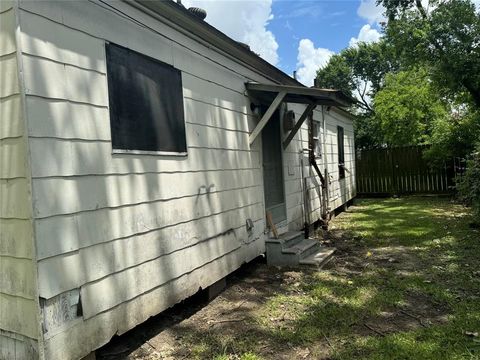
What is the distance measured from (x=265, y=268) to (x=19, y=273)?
12.1 ft

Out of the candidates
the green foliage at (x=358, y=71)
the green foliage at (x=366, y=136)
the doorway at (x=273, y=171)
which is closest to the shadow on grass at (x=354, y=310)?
the doorway at (x=273, y=171)

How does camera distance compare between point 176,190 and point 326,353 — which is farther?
point 176,190

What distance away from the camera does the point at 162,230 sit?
137 inches

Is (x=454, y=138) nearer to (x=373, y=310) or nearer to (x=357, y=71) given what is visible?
(x=373, y=310)

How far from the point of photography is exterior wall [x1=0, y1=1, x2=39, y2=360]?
2330mm

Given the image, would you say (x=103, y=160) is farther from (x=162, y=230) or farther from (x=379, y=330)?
(x=379, y=330)

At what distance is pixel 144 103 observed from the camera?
10.9 ft

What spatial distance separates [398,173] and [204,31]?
40.3ft

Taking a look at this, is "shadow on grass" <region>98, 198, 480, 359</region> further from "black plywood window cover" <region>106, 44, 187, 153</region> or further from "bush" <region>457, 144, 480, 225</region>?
"black plywood window cover" <region>106, 44, 187, 153</region>

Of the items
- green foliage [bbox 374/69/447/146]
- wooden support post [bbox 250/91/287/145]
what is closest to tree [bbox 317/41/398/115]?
green foliage [bbox 374/69/447/146]

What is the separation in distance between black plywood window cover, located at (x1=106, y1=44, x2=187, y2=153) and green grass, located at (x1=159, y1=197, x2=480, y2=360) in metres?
1.76

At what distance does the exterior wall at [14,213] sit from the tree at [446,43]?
1017 cm

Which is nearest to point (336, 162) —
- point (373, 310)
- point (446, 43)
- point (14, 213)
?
point (446, 43)

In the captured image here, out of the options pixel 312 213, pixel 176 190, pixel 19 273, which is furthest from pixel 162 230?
pixel 312 213
